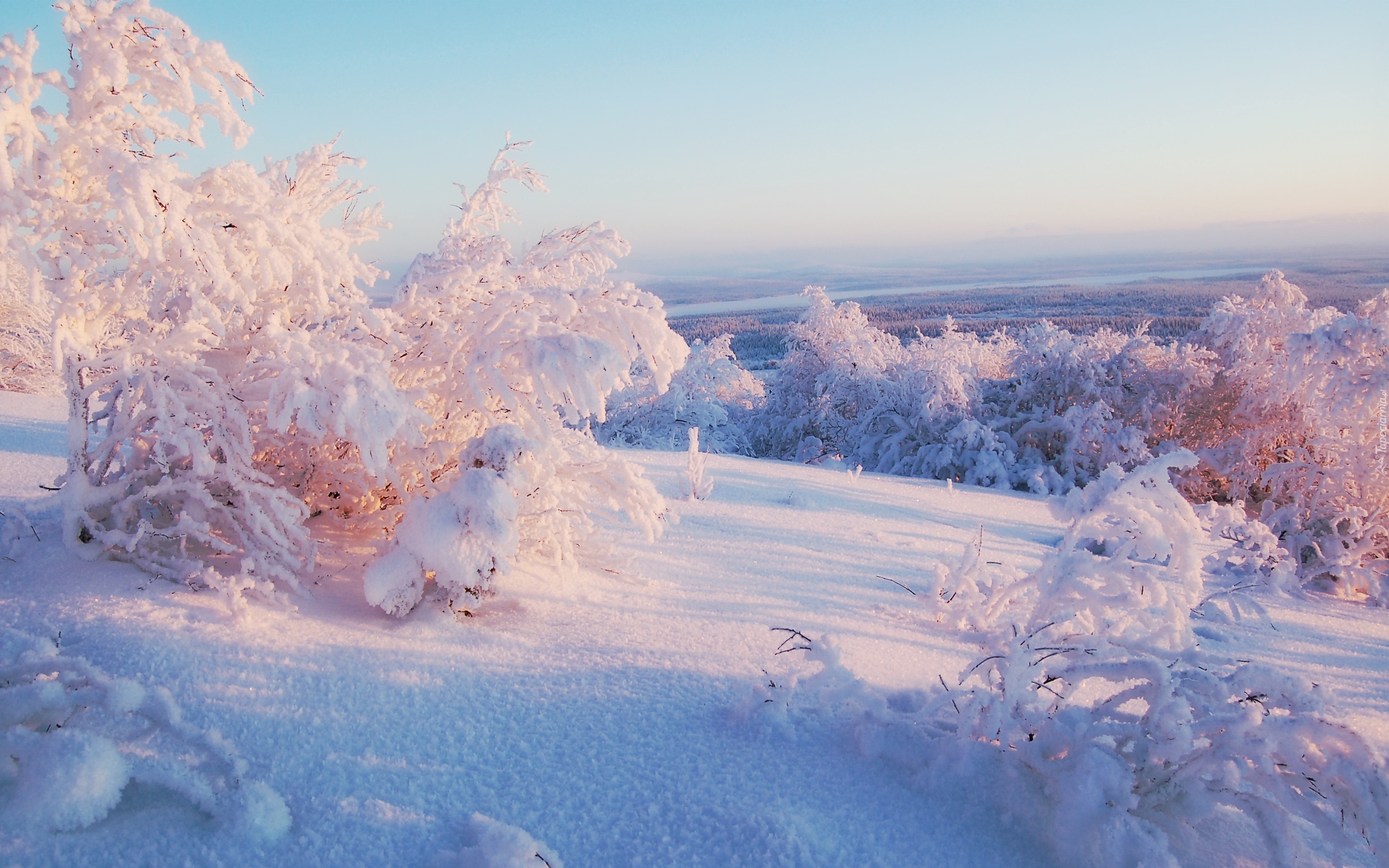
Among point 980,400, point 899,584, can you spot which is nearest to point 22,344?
point 899,584

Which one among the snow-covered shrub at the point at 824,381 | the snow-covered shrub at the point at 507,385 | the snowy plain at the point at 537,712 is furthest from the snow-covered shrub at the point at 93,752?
the snow-covered shrub at the point at 824,381

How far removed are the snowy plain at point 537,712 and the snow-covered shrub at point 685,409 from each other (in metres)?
12.6

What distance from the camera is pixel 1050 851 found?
1868mm

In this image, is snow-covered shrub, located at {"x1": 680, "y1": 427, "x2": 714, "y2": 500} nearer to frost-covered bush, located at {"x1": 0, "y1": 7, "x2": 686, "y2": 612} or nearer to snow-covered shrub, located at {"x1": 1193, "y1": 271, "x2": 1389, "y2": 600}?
frost-covered bush, located at {"x1": 0, "y1": 7, "x2": 686, "y2": 612}

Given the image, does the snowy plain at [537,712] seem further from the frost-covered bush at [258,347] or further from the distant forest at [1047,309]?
the distant forest at [1047,309]

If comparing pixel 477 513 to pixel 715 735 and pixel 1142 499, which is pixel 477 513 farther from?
pixel 1142 499

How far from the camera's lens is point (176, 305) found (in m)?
3.01

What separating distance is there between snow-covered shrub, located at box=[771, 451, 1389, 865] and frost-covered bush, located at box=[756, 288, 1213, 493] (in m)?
10.6

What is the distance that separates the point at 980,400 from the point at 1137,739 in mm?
13654

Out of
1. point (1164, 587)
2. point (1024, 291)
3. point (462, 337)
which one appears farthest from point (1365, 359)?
point (1024, 291)

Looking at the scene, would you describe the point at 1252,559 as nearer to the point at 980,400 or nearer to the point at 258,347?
the point at 258,347

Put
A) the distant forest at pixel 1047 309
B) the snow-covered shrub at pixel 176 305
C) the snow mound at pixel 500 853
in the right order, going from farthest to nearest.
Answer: the distant forest at pixel 1047 309 → the snow-covered shrub at pixel 176 305 → the snow mound at pixel 500 853

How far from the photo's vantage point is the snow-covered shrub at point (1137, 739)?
1753mm

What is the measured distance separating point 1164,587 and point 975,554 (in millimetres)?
1359
